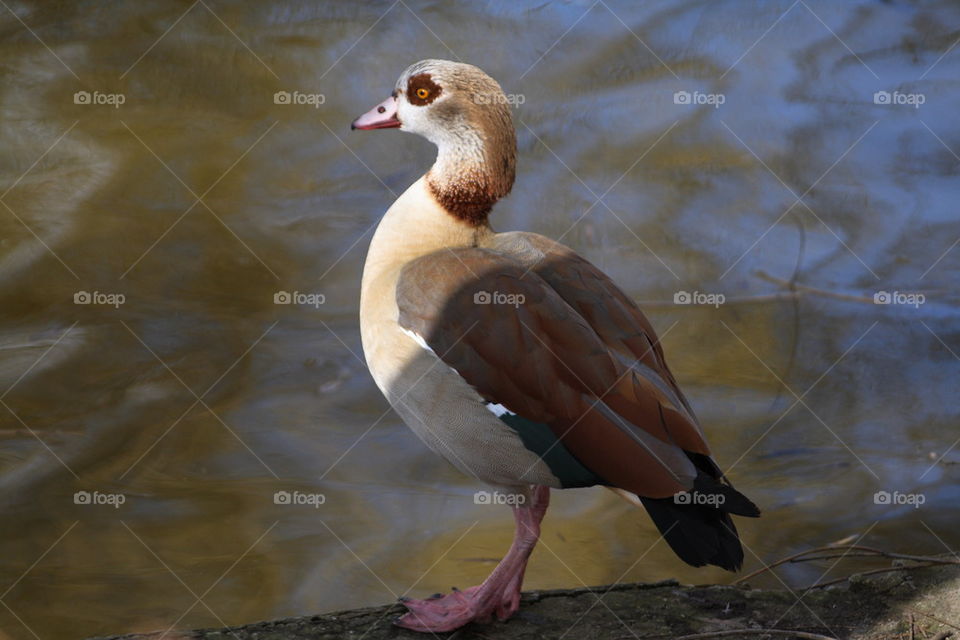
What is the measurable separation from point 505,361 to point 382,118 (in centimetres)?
91

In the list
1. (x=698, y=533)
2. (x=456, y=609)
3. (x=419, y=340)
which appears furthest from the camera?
(x=456, y=609)

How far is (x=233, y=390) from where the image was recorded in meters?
5.95

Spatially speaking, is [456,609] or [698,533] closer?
[698,533]

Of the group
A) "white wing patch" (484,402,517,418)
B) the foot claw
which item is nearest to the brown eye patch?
"white wing patch" (484,402,517,418)

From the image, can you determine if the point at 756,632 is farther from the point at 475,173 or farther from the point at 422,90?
the point at 422,90

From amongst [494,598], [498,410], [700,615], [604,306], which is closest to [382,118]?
[604,306]

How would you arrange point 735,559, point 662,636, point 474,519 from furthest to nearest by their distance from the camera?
point 474,519 < point 662,636 < point 735,559

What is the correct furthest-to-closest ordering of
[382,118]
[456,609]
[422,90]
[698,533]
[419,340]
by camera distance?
[382,118], [422,90], [456,609], [419,340], [698,533]

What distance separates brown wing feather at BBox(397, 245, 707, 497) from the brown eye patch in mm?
469

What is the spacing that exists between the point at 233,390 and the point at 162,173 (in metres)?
1.95

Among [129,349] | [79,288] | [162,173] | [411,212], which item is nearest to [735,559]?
[411,212]

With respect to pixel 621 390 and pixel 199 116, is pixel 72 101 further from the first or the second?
pixel 621 390

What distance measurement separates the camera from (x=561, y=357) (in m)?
3.18

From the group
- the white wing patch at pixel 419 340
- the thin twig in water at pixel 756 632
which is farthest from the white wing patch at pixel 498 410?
the thin twig in water at pixel 756 632
